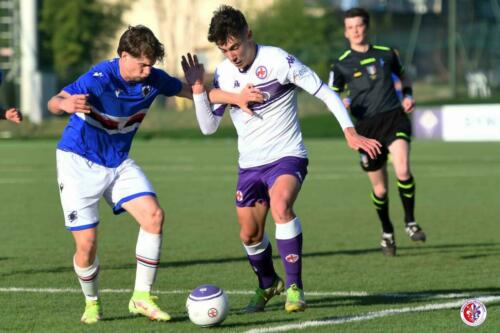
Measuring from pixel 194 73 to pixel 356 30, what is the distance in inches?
162

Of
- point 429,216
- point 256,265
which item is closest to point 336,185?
point 429,216

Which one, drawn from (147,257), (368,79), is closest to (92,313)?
(147,257)

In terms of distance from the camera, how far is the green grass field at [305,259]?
8.05 metres

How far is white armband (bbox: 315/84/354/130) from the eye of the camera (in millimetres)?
8297

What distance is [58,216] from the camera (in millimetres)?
16469

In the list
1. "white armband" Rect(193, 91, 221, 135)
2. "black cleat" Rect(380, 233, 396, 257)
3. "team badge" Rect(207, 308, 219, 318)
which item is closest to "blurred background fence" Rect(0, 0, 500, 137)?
"black cleat" Rect(380, 233, 396, 257)

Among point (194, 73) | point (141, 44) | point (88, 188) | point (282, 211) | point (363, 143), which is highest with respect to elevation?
point (141, 44)

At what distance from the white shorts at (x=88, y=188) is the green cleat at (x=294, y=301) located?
116cm

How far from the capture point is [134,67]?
7926mm

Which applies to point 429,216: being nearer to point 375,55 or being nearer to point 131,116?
point 375,55

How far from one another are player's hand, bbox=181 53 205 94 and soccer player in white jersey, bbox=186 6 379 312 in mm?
38

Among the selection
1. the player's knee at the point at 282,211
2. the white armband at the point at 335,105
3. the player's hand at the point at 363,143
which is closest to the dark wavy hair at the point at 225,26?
the white armband at the point at 335,105

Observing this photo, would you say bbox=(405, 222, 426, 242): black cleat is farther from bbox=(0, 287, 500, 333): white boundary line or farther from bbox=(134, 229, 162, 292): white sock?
bbox=(134, 229, 162, 292): white sock

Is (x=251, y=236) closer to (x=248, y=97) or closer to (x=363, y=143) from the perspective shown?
(x=248, y=97)
